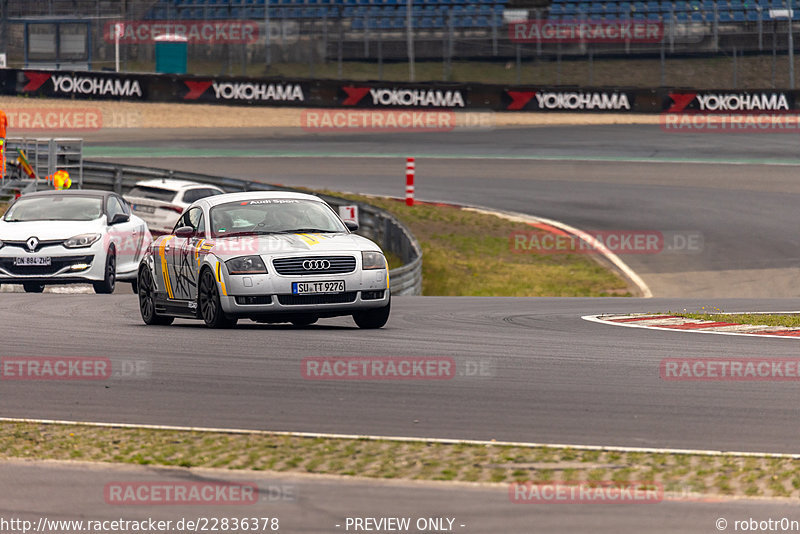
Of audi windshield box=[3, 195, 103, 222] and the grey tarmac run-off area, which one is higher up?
audi windshield box=[3, 195, 103, 222]

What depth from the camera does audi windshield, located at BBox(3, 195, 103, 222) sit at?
17406 mm

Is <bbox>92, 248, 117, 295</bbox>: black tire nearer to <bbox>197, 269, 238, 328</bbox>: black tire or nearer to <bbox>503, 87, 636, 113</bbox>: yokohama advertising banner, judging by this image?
<bbox>197, 269, 238, 328</bbox>: black tire

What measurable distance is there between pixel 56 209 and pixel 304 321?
21.9 ft

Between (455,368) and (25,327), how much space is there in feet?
16.8

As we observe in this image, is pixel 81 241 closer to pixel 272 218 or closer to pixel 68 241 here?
pixel 68 241

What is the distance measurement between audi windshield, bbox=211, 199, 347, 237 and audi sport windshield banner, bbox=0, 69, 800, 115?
31053 millimetres

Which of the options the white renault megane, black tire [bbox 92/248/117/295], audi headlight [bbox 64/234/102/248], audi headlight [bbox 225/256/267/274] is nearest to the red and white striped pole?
the white renault megane

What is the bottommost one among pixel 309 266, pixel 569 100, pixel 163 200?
pixel 163 200

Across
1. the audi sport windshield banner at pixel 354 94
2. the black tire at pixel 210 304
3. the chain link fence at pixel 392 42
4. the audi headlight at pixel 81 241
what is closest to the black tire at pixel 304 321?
the black tire at pixel 210 304

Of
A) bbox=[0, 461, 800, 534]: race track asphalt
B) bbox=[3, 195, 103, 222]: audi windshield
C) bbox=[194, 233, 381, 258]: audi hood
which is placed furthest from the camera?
bbox=[3, 195, 103, 222]: audi windshield

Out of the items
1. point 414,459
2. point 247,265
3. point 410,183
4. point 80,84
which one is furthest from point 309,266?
point 80,84

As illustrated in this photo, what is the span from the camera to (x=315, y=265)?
11.3 metres

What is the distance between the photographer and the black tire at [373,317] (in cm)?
1191

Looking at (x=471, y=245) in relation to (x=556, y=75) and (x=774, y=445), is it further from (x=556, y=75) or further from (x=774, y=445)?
(x=556, y=75)
